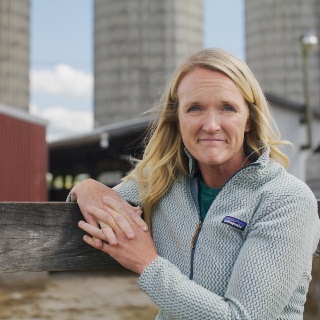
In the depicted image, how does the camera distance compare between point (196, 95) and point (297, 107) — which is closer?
point (196, 95)

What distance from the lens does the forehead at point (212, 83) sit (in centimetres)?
180

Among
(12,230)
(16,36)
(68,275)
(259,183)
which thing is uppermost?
(16,36)

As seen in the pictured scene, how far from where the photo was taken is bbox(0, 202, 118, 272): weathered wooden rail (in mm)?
1774

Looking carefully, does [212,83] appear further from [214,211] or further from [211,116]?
[214,211]

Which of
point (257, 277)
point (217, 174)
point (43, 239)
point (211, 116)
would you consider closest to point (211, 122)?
point (211, 116)

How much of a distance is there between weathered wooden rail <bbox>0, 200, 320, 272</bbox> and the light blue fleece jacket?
0.76 feet

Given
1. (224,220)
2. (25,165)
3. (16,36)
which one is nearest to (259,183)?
(224,220)

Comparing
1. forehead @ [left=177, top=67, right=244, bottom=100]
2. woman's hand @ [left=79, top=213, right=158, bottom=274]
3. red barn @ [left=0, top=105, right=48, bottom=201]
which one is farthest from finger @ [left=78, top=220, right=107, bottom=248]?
red barn @ [left=0, top=105, right=48, bottom=201]

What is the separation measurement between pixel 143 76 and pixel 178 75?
6828 cm

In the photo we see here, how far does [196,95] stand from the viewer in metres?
1.82

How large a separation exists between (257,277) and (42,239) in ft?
1.99

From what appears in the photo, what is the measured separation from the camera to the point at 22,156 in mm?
15445

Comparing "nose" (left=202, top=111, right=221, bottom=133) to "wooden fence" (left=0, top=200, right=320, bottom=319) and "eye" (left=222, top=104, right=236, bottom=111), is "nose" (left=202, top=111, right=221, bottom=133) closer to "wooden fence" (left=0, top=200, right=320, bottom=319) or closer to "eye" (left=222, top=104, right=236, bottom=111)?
"eye" (left=222, top=104, right=236, bottom=111)

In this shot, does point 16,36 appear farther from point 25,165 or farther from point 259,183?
point 259,183
